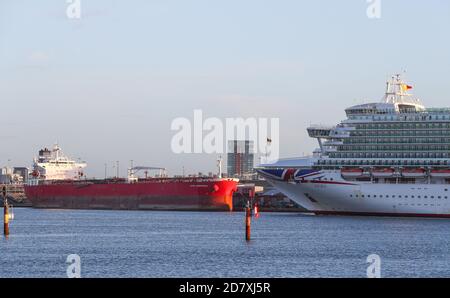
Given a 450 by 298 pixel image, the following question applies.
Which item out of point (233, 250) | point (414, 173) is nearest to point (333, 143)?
point (414, 173)

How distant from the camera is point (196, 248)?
46406mm

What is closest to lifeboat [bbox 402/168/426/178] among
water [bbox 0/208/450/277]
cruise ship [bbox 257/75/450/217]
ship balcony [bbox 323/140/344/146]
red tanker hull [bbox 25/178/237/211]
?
cruise ship [bbox 257/75/450/217]

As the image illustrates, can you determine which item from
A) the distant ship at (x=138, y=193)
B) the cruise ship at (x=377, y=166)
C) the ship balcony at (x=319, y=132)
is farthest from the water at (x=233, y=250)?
the distant ship at (x=138, y=193)

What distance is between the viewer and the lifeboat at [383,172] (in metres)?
74.2

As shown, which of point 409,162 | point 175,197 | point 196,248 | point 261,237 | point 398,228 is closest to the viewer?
point 196,248

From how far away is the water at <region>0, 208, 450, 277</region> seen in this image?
116 feet

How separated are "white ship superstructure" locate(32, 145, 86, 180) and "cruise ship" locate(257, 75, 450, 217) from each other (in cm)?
7066

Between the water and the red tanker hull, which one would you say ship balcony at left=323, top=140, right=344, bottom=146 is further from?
the red tanker hull

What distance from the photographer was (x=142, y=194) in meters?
113

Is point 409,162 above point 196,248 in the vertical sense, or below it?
above
